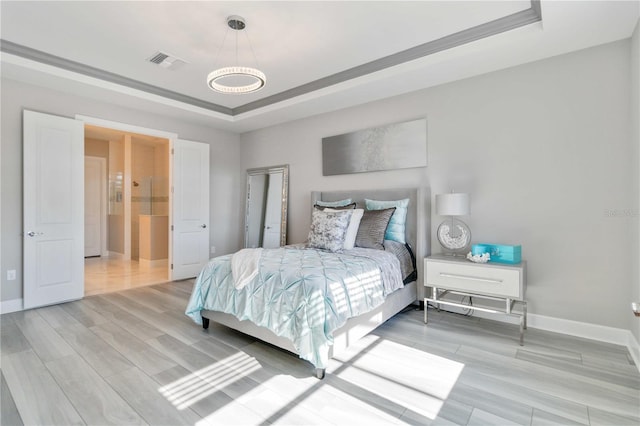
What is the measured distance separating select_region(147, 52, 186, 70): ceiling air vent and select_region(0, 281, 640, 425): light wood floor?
279 centimetres

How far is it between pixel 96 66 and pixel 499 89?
4.47 m

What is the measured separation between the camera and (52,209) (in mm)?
3846

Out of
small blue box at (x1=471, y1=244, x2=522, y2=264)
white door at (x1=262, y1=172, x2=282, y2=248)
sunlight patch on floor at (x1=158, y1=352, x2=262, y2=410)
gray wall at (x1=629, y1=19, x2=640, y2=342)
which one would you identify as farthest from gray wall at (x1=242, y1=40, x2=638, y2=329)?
sunlight patch on floor at (x1=158, y1=352, x2=262, y2=410)

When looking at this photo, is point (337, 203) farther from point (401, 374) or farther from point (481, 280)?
point (401, 374)

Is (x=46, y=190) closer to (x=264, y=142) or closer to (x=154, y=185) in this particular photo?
(x=264, y=142)

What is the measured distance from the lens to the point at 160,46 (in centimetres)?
319

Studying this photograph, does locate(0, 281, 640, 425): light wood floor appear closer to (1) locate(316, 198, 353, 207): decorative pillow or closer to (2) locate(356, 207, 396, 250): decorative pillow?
(2) locate(356, 207, 396, 250): decorative pillow

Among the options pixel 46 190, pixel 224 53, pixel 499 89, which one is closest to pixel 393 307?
pixel 499 89

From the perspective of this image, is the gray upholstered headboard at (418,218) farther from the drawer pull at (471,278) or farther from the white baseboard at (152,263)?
the white baseboard at (152,263)

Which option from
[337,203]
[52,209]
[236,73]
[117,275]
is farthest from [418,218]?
[117,275]

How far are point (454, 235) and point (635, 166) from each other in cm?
152

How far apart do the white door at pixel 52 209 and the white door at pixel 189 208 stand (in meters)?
1.26

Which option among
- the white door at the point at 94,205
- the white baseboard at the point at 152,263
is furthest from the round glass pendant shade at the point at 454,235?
the white door at the point at 94,205

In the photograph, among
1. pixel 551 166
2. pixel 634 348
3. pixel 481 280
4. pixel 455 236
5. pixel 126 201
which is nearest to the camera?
pixel 634 348
